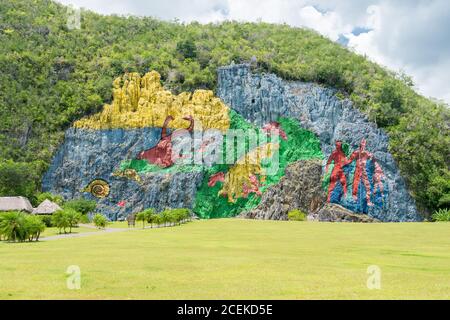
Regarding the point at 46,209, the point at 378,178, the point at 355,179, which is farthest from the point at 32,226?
the point at 378,178

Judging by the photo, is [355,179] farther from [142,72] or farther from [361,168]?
[142,72]

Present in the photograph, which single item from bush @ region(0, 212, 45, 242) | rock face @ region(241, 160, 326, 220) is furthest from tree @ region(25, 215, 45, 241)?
rock face @ region(241, 160, 326, 220)

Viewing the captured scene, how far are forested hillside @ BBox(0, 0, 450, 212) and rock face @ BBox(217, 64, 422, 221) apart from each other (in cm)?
233

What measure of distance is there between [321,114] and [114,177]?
34.1 metres

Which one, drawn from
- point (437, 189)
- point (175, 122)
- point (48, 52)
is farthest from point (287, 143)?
point (48, 52)

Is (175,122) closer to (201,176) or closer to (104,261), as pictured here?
(201,176)

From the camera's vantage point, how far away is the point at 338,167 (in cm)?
7112

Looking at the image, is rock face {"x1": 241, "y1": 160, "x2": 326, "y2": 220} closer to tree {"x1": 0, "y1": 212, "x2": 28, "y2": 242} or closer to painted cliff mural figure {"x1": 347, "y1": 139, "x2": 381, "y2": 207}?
painted cliff mural figure {"x1": 347, "y1": 139, "x2": 381, "y2": 207}

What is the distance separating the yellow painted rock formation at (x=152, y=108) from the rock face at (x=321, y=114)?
3490mm

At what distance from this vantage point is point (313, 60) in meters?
87.5

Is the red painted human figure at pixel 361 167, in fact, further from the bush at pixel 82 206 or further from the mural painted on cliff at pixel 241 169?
the bush at pixel 82 206

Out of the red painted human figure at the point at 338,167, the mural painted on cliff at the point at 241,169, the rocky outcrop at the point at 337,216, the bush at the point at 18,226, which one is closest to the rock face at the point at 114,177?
the mural painted on cliff at the point at 241,169

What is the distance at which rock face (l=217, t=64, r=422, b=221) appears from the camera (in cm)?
6875
